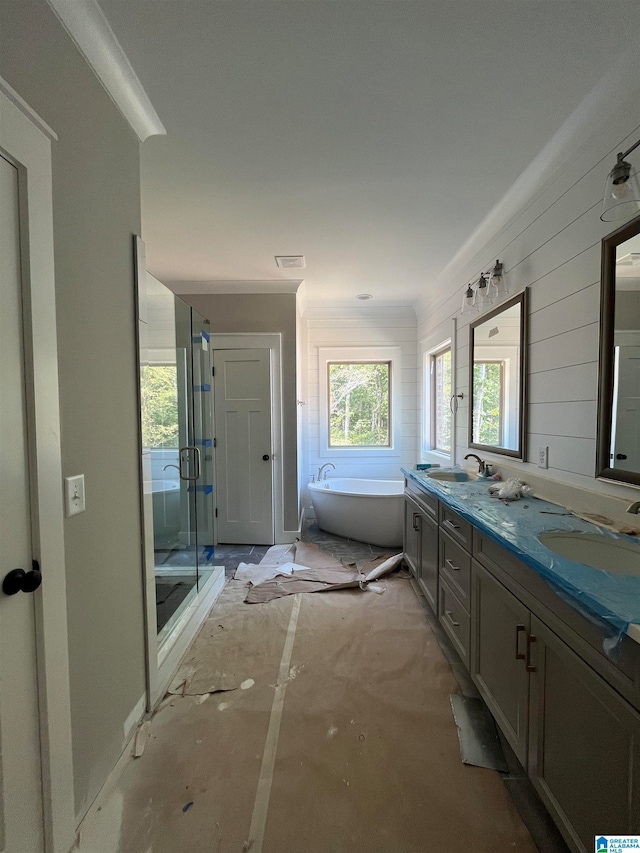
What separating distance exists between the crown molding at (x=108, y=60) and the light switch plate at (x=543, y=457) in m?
2.36

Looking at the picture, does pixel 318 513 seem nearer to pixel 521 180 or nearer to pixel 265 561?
pixel 265 561

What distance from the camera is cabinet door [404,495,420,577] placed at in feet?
8.75

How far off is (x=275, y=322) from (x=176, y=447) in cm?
185

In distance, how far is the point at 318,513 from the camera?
13.5 feet

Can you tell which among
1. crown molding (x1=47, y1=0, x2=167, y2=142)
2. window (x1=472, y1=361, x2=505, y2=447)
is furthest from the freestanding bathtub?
crown molding (x1=47, y1=0, x2=167, y2=142)

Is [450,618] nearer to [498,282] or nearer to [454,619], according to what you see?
[454,619]

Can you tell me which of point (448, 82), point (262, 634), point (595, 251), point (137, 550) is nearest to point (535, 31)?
point (448, 82)

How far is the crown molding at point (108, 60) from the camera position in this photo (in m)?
1.12

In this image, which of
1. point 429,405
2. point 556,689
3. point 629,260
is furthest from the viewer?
point 429,405

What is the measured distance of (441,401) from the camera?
396cm

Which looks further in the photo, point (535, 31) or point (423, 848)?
point (535, 31)

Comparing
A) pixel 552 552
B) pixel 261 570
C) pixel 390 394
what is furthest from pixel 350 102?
pixel 390 394

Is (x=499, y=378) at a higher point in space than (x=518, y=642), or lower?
higher

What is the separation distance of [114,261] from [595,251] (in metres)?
1.93
